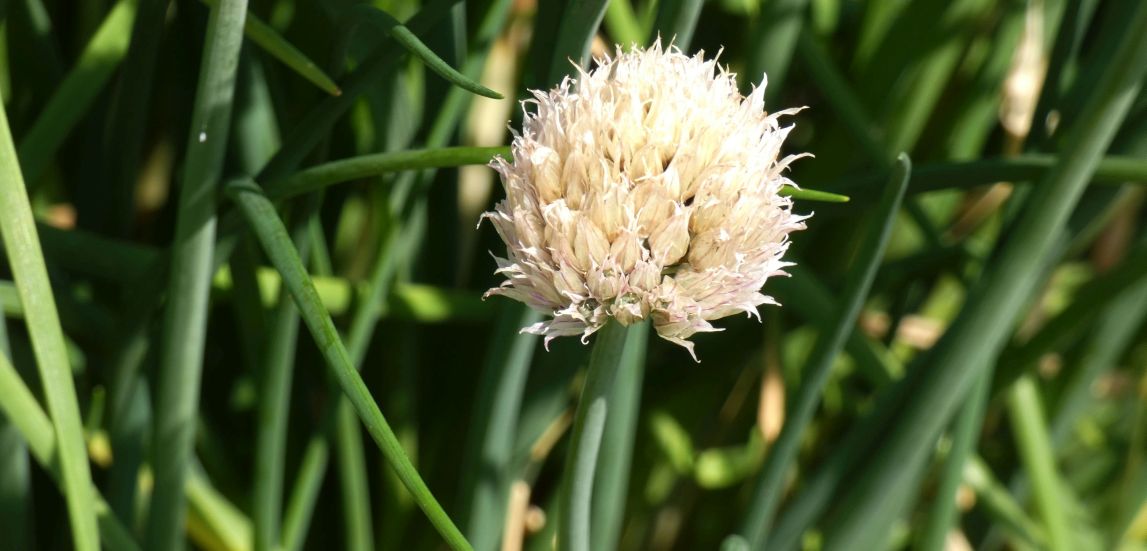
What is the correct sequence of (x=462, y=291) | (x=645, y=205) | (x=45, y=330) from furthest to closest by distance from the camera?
(x=462, y=291), (x=45, y=330), (x=645, y=205)

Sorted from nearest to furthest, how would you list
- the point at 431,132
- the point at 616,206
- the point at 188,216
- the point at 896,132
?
the point at 616,206 → the point at 188,216 → the point at 431,132 → the point at 896,132

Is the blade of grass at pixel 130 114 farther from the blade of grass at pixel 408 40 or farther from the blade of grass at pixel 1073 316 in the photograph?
the blade of grass at pixel 1073 316

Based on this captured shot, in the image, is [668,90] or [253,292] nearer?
[668,90]

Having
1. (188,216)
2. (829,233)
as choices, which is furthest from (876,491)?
(188,216)

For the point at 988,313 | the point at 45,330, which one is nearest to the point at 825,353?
the point at 988,313

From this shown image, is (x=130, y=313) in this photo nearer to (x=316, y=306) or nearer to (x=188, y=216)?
(x=188, y=216)

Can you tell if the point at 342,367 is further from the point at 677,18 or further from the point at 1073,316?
the point at 1073,316

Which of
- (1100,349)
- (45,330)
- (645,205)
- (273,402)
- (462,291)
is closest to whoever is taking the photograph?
(645,205)
